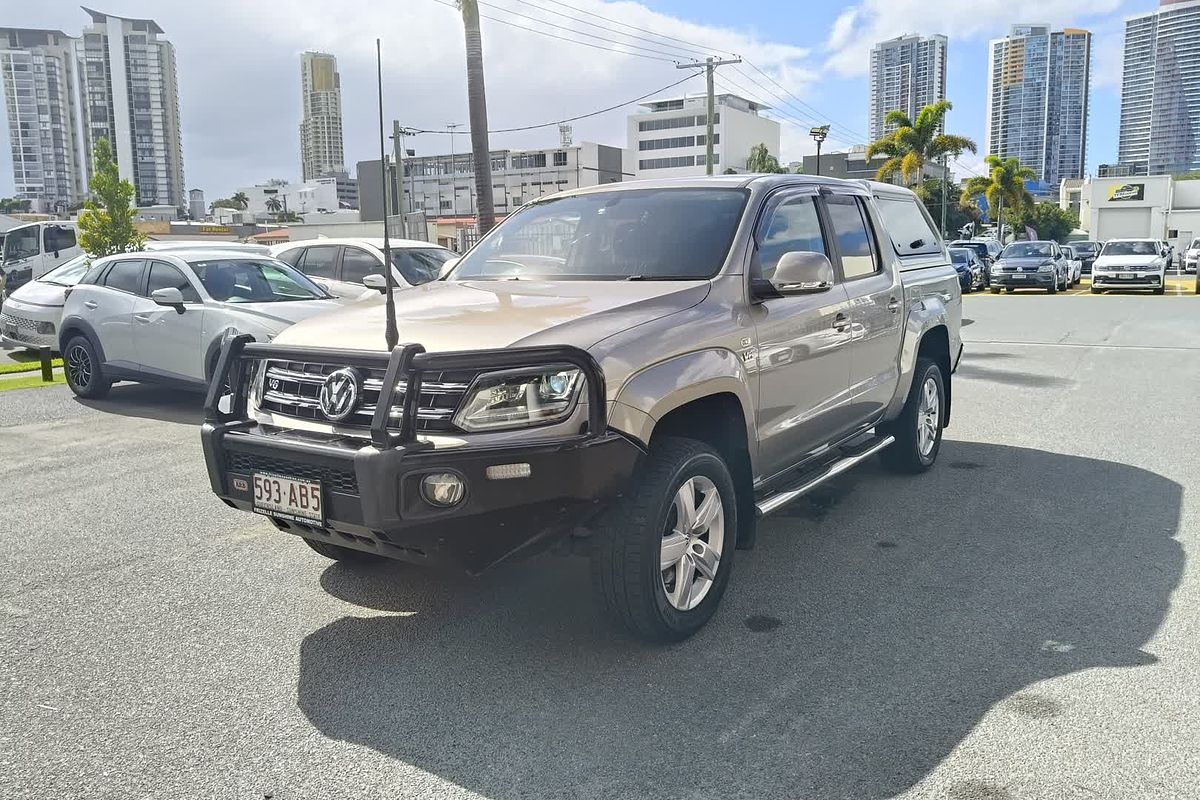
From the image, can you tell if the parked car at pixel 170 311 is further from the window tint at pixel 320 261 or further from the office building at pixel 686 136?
the office building at pixel 686 136

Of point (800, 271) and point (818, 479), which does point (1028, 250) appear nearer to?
point (818, 479)

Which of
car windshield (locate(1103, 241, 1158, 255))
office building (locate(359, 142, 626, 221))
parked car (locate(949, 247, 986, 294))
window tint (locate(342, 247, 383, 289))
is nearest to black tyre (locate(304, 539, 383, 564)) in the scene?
window tint (locate(342, 247, 383, 289))

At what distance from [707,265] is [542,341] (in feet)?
4.10

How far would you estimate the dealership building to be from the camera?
81000 mm

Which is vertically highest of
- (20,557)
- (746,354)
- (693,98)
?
(693,98)

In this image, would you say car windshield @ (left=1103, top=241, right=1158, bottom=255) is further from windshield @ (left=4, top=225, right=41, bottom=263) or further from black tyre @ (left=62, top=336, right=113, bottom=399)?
windshield @ (left=4, top=225, right=41, bottom=263)

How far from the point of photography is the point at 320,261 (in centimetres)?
1363

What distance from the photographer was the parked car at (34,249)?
25.0 metres

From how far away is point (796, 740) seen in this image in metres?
3.17

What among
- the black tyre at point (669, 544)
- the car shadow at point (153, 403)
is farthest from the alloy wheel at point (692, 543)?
the car shadow at point (153, 403)

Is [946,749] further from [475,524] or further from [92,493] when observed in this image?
[92,493]

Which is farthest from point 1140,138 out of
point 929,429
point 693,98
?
point 929,429

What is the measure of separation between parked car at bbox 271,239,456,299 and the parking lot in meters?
6.87

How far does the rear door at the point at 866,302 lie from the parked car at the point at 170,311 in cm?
→ 564
